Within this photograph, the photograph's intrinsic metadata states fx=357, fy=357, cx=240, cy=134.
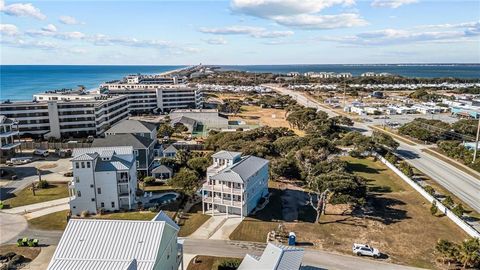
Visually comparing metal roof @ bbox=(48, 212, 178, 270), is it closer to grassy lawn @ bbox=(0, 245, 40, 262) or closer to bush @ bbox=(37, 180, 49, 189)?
grassy lawn @ bbox=(0, 245, 40, 262)

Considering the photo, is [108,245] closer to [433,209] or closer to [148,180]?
[148,180]

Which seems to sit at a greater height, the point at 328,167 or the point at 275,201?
the point at 328,167

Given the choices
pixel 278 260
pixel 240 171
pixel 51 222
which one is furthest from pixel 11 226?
pixel 278 260

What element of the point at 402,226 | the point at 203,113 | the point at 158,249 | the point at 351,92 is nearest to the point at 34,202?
the point at 158,249

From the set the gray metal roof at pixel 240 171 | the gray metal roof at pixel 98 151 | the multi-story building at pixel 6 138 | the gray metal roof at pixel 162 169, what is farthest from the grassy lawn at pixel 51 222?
the multi-story building at pixel 6 138

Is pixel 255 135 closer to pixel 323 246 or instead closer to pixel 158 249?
pixel 323 246
